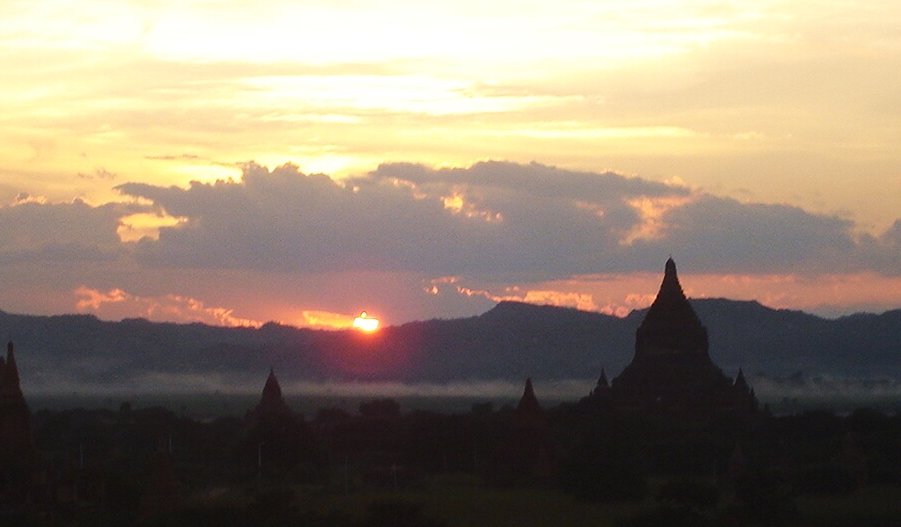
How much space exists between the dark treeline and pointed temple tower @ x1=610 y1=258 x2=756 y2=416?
3275 millimetres

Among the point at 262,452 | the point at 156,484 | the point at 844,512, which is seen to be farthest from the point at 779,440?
the point at 156,484

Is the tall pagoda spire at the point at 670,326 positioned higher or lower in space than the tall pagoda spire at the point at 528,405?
higher

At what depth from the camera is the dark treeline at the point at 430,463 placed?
269 feet

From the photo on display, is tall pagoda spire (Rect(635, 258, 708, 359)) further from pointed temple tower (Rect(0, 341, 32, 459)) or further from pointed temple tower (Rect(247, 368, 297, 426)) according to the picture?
pointed temple tower (Rect(0, 341, 32, 459))

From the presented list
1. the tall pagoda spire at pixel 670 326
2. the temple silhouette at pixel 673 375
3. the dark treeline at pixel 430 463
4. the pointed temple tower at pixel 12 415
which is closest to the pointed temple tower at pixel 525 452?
the dark treeline at pixel 430 463

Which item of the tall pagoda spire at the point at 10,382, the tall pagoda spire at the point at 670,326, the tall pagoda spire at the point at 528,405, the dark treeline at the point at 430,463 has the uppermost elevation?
the tall pagoda spire at the point at 670,326

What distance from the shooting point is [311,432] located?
424ft

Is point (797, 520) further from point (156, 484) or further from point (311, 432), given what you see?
point (311, 432)

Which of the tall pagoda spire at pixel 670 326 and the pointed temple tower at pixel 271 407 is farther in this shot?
the tall pagoda spire at pixel 670 326

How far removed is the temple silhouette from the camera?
488 ft

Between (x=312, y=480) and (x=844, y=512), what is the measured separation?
28.7m

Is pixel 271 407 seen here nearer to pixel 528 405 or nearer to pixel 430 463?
pixel 430 463

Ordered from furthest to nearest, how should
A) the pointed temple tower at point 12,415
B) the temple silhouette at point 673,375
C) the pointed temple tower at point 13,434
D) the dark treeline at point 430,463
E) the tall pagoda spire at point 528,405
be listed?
the temple silhouette at point 673,375 < the tall pagoda spire at point 528,405 < the pointed temple tower at point 12,415 < the pointed temple tower at point 13,434 < the dark treeline at point 430,463

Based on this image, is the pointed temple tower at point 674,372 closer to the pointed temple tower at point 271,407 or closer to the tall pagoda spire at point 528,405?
the pointed temple tower at point 271,407
